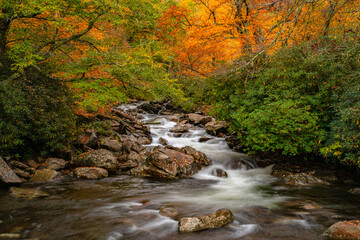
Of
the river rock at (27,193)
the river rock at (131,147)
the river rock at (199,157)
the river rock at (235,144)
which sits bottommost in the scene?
the river rock at (27,193)

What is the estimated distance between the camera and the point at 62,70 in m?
10.1

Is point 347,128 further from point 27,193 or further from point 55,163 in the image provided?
point 55,163

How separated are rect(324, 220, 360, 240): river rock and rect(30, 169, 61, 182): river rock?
8311mm

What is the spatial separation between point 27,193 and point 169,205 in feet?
13.5

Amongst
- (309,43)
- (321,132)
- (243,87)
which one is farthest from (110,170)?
(309,43)

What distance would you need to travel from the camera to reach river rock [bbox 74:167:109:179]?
8.52 m

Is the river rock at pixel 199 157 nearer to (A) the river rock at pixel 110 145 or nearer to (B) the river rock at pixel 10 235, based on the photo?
(A) the river rock at pixel 110 145

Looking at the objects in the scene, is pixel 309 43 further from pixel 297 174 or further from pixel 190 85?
pixel 190 85

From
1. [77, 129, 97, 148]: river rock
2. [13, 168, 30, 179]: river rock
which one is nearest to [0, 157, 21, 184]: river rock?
[13, 168, 30, 179]: river rock

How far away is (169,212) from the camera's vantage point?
219 inches

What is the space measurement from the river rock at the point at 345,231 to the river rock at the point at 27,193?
716 centimetres

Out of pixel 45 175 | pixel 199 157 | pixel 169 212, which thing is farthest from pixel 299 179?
pixel 45 175

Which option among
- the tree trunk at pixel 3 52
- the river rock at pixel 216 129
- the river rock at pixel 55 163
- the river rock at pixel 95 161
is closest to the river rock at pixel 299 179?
the river rock at pixel 216 129

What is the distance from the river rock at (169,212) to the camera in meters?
5.43
